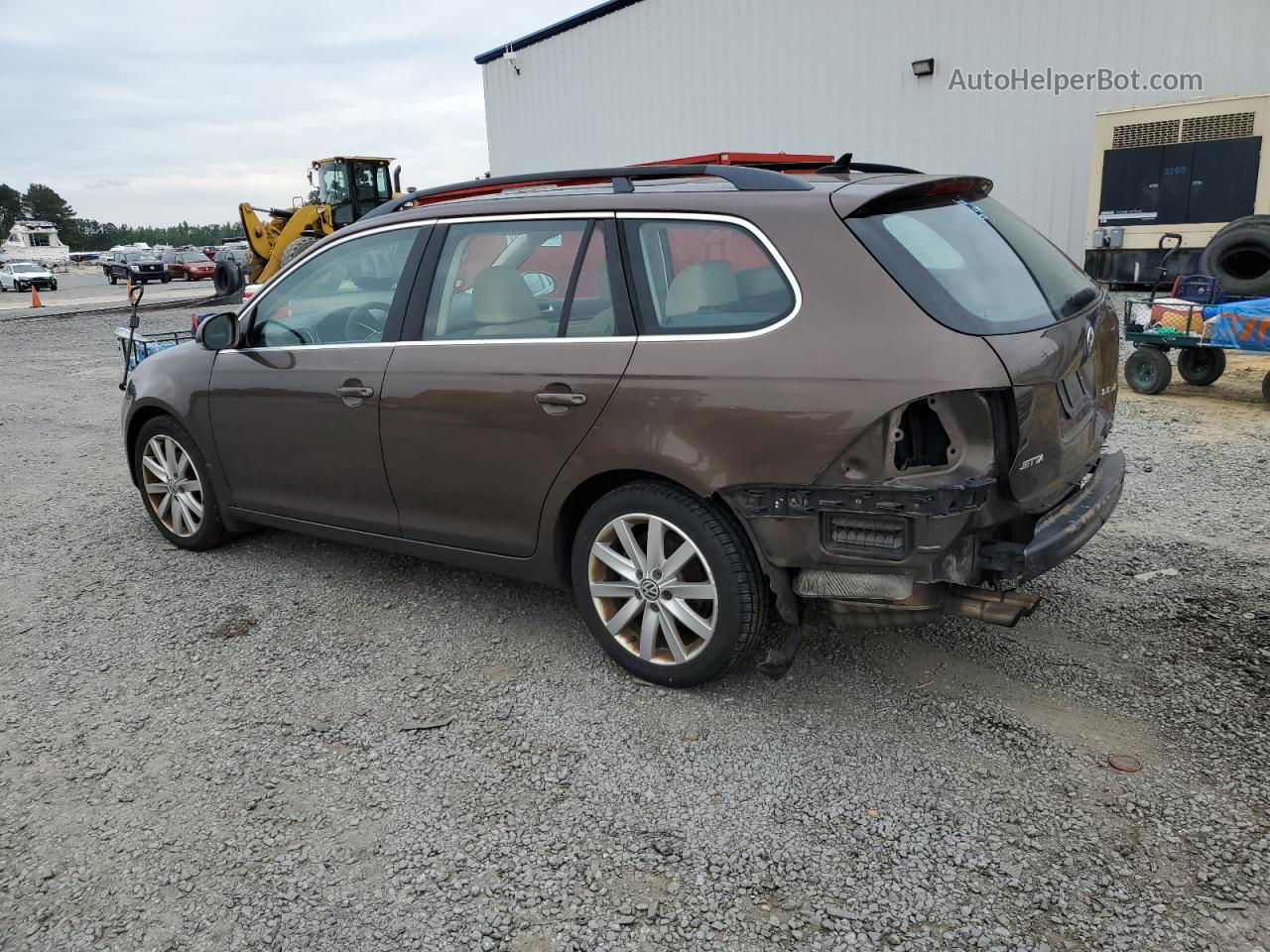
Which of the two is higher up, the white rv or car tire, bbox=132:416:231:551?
the white rv

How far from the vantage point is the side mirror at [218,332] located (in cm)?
450

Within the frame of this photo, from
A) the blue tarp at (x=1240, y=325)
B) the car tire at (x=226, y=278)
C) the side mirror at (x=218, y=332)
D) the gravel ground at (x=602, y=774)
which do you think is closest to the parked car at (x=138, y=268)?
the car tire at (x=226, y=278)

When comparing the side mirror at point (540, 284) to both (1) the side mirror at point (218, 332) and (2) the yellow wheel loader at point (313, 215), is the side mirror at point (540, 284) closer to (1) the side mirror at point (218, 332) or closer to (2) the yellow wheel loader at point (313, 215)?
(1) the side mirror at point (218, 332)

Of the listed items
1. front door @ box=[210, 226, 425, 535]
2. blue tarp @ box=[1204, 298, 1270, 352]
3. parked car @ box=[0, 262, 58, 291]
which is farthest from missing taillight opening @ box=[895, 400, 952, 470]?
parked car @ box=[0, 262, 58, 291]

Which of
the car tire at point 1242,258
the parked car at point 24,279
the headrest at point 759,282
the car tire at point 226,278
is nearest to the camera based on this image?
the headrest at point 759,282

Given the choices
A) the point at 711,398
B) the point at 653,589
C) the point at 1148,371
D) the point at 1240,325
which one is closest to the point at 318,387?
the point at 653,589

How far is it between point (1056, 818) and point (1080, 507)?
1101mm

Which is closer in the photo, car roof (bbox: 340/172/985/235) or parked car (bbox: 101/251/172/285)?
car roof (bbox: 340/172/985/235)

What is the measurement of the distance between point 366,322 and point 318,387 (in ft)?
1.14

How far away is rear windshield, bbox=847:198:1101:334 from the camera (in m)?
2.93

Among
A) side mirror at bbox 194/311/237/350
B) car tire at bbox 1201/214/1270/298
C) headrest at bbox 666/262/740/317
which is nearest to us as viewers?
headrest at bbox 666/262/740/317

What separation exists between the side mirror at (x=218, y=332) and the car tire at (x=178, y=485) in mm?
595

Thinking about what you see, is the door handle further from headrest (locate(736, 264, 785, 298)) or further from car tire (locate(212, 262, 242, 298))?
car tire (locate(212, 262, 242, 298))
